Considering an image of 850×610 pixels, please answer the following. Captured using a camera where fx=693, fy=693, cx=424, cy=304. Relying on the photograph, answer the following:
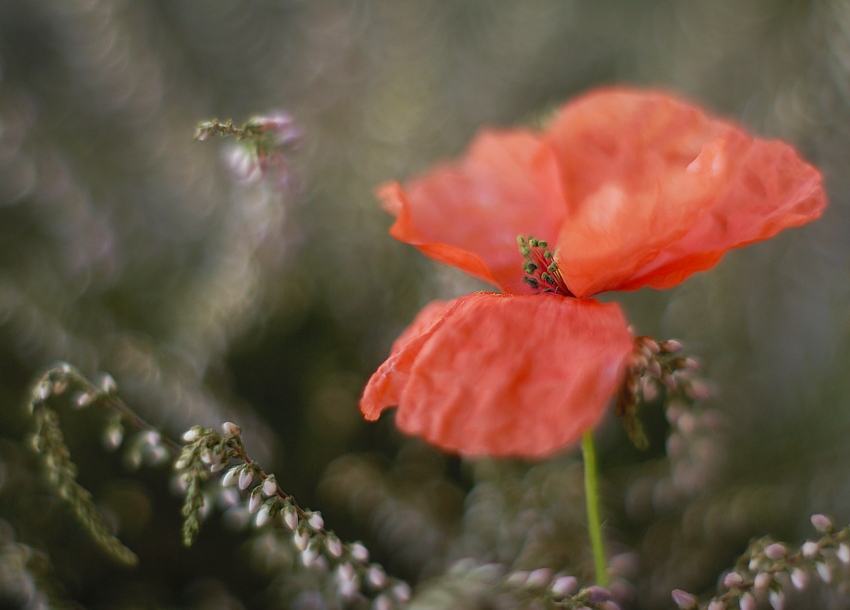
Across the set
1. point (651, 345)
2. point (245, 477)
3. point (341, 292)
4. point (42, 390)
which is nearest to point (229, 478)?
point (245, 477)

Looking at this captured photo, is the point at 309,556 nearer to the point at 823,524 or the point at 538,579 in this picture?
the point at 538,579

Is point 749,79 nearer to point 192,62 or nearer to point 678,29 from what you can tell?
point 678,29

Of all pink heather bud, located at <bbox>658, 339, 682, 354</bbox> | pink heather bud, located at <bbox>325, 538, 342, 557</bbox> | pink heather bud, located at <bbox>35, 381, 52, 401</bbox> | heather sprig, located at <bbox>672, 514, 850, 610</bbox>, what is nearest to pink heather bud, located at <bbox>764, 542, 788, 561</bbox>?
heather sprig, located at <bbox>672, 514, 850, 610</bbox>

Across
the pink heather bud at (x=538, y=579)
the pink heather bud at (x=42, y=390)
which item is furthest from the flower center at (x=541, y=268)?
the pink heather bud at (x=42, y=390)

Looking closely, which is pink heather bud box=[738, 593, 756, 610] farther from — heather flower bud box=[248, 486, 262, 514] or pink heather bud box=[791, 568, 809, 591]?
heather flower bud box=[248, 486, 262, 514]

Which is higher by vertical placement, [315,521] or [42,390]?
[42,390]

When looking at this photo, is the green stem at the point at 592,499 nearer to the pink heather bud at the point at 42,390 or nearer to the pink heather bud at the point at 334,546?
the pink heather bud at the point at 334,546
